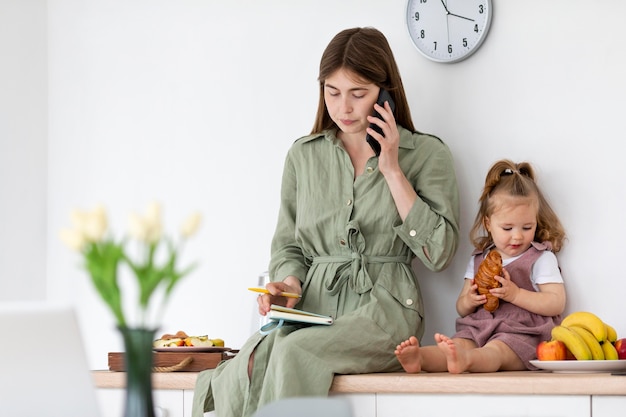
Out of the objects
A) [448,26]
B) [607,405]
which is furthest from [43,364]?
[448,26]

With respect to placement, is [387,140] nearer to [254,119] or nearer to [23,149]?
[254,119]

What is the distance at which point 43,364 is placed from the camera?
1500 mm

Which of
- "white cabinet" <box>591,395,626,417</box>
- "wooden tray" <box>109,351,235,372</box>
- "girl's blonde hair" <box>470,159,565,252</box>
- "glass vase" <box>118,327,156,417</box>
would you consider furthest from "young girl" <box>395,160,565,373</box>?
"glass vase" <box>118,327,156,417</box>

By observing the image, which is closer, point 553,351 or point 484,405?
point 484,405

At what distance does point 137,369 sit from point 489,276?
1.59 metres

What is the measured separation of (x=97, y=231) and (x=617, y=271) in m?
1.88

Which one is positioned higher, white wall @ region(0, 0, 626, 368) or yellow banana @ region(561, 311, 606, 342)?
white wall @ region(0, 0, 626, 368)

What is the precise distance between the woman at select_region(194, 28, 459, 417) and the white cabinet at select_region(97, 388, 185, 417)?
12 cm

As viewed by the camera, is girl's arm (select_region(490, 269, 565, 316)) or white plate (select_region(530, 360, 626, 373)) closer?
white plate (select_region(530, 360, 626, 373))

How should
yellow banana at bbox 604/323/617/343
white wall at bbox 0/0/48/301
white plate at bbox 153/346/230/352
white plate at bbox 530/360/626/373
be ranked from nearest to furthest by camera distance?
white plate at bbox 530/360/626/373 → yellow banana at bbox 604/323/617/343 → white plate at bbox 153/346/230/352 → white wall at bbox 0/0/48/301

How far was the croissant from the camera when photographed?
8.74ft

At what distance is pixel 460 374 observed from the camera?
2498mm

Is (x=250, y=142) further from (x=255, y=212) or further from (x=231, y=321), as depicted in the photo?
(x=231, y=321)

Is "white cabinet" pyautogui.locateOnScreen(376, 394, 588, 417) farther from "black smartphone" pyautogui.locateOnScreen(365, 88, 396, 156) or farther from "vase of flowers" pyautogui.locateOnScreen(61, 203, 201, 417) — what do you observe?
"vase of flowers" pyautogui.locateOnScreen(61, 203, 201, 417)
